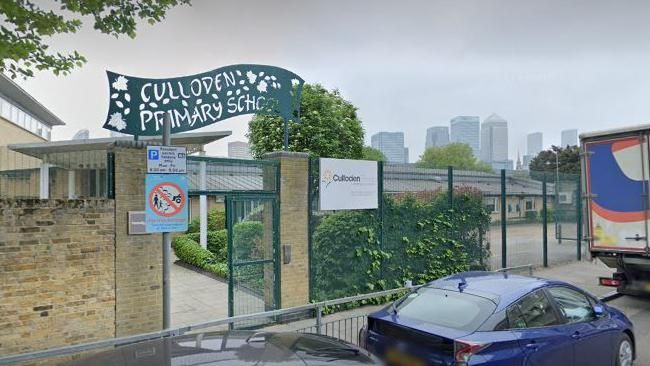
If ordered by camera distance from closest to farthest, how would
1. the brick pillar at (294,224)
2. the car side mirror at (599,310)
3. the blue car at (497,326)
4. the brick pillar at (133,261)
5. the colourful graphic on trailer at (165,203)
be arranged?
the blue car at (497,326), the car side mirror at (599,310), the colourful graphic on trailer at (165,203), the brick pillar at (133,261), the brick pillar at (294,224)

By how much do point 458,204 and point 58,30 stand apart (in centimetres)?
847

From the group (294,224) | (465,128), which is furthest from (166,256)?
(465,128)

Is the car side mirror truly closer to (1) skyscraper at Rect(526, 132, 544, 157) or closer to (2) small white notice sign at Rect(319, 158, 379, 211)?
(2) small white notice sign at Rect(319, 158, 379, 211)

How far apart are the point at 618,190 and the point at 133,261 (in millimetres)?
8749

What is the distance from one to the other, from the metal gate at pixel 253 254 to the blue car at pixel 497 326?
2.99m

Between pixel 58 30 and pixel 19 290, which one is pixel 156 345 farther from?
pixel 58 30

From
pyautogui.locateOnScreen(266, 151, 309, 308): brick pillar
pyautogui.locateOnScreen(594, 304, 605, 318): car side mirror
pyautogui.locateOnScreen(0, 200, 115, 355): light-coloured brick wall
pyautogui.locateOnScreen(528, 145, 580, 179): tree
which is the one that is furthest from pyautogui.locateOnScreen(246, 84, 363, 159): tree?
pyautogui.locateOnScreen(528, 145, 580, 179): tree

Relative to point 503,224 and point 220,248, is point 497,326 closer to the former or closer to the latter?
point 503,224

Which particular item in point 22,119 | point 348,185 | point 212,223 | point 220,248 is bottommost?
point 220,248

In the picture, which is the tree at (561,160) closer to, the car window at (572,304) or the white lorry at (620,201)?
the white lorry at (620,201)

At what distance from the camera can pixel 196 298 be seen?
9.80m

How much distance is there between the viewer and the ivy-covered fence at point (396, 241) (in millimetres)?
8336

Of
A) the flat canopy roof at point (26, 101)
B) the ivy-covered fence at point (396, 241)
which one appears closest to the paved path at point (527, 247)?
the ivy-covered fence at point (396, 241)

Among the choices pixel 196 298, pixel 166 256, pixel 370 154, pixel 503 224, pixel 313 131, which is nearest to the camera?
pixel 166 256
